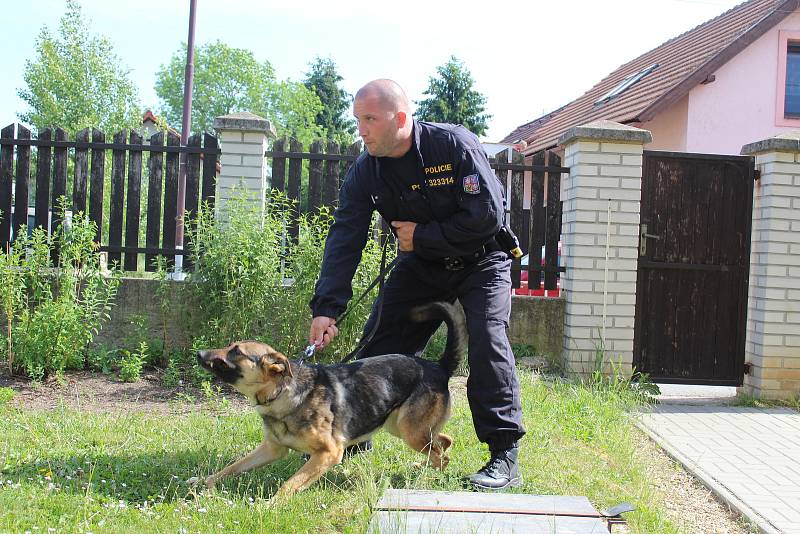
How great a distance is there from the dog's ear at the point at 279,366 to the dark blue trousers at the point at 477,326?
0.87m

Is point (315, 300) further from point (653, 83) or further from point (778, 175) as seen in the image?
point (653, 83)

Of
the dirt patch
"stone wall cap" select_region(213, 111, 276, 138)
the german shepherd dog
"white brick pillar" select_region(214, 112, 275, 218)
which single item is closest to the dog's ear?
the german shepherd dog

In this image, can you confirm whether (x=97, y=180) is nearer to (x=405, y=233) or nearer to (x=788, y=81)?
(x=405, y=233)

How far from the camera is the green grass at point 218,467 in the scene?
3.24 meters

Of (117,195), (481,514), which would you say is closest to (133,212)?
(117,195)

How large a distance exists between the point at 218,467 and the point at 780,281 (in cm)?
598

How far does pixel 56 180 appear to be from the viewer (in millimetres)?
7527

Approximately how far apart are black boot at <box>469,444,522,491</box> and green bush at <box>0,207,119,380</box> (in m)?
3.88

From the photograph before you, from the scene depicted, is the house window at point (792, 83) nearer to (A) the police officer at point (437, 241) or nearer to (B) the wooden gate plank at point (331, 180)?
(B) the wooden gate plank at point (331, 180)

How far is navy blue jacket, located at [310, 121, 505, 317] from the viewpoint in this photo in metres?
3.87

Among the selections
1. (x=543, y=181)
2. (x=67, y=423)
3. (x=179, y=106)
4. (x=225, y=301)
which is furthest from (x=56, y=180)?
(x=179, y=106)

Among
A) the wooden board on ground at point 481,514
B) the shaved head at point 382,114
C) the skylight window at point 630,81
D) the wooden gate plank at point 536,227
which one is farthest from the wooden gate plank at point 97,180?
the skylight window at point 630,81

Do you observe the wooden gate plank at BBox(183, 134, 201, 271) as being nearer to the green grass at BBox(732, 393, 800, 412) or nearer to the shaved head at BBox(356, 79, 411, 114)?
the shaved head at BBox(356, 79, 411, 114)

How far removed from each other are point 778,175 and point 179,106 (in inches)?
2353
